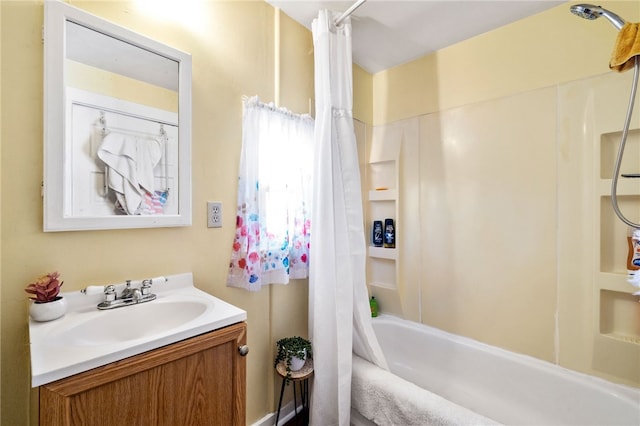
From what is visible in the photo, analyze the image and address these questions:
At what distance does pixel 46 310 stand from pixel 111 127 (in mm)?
654

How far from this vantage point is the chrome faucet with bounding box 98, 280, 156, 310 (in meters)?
0.97

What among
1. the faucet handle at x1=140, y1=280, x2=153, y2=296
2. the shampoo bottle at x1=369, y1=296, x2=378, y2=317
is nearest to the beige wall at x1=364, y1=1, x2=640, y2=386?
the shampoo bottle at x1=369, y1=296, x2=378, y2=317

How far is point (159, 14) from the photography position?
3.76ft

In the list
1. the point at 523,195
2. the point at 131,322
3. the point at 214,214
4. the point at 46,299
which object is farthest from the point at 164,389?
the point at 523,195

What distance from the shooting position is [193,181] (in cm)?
125

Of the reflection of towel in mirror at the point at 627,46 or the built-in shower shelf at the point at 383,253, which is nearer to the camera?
the reflection of towel in mirror at the point at 627,46

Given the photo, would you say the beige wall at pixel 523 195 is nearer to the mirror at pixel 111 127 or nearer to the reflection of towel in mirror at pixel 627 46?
the reflection of towel in mirror at pixel 627 46

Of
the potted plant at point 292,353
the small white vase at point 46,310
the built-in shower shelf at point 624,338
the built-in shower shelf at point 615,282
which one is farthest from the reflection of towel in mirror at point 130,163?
the built-in shower shelf at point 624,338

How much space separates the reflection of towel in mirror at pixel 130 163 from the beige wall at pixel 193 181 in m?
0.15

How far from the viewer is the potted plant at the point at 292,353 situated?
1.41 m

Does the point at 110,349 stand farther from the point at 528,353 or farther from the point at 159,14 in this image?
the point at 528,353

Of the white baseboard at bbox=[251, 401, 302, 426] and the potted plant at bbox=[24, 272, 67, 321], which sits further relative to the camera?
the white baseboard at bbox=[251, 401, 302, 426]

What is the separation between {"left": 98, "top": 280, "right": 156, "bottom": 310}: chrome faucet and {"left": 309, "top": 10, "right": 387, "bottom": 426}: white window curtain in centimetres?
77

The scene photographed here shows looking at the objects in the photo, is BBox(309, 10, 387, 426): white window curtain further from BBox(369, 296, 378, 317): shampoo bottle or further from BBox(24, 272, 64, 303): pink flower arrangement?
BBox(24, 272, 64, 303): pink flower arrangement
